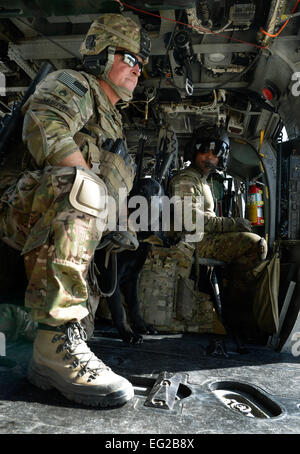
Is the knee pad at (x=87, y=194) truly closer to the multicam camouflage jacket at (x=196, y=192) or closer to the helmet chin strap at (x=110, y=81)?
the helmet chin strap at (x=110, y=81)

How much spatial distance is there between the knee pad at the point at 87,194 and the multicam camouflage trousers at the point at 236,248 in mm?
1939

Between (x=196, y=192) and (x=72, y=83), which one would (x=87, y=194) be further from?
(x=196, y=192)

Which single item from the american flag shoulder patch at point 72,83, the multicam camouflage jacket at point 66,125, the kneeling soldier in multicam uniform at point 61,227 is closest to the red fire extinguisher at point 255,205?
the multicam camouflage jacket at point 66,125

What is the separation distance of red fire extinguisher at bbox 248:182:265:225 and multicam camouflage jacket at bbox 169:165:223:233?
1147mm

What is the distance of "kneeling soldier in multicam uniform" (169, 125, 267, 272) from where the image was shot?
9.87ft

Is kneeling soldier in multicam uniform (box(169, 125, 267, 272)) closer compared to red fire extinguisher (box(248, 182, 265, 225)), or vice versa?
kneeling soldier in multicam uniform (box(169, 125, 267, 272))

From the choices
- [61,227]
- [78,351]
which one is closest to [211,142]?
[61,227]

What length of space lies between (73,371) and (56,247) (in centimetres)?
42

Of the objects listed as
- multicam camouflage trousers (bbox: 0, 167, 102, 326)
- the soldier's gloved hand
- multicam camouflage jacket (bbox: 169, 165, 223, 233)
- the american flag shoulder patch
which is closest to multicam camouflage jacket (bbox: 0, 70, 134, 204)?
the american flag shoulder patch

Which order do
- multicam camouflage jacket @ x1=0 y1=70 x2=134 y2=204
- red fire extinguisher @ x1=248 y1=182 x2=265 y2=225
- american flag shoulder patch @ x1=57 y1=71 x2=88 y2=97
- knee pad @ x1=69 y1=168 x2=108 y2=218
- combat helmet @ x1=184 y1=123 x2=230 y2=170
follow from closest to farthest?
knee pad @ x1=69 y1=168 x2=108 y2=218 → multicam camouflage jacket @ x1=0 y1=70 x2=134 y2=204 → american flag shoulder patch @ x1=57 y1=71 x2=88 y2=97 → combat helmet @ x1=184 y1=123 x2=230 y2=170 → red fire extinguisher @ x1=248 y1=182 x2=265 y2=225

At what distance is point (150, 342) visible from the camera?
219 cm

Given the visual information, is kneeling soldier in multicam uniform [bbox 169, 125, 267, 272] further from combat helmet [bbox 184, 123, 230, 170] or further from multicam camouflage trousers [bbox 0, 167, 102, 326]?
multicam camouflage trousers [bbox 0, 167, 102, 326]

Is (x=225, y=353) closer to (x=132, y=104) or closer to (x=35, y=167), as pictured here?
(x=35, y=167)

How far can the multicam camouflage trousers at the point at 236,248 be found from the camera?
2973mm
